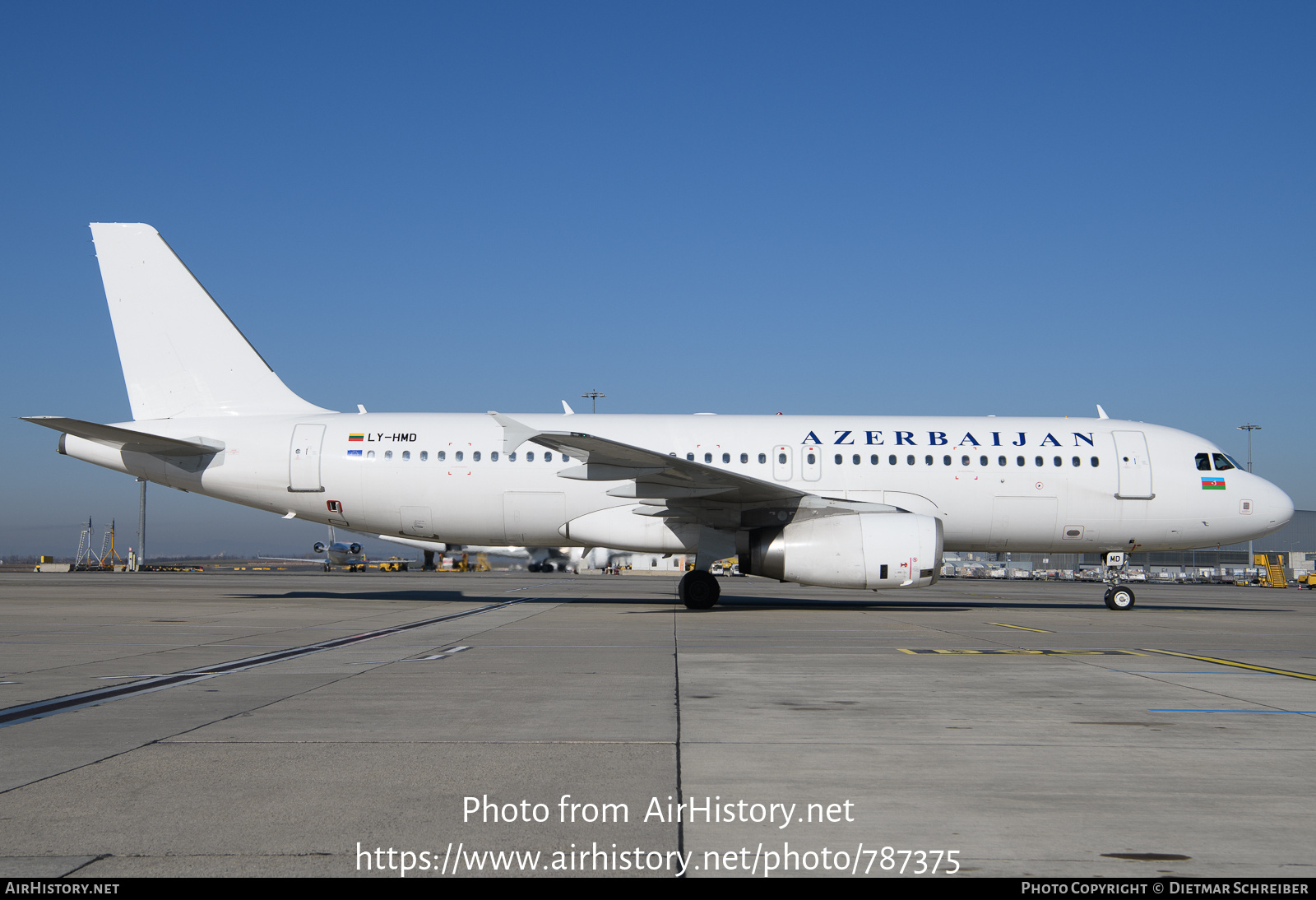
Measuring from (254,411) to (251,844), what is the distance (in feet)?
58.8

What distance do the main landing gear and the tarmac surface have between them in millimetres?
8481

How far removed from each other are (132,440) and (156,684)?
12396 millimetres

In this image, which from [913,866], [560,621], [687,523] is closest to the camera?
[913,866]

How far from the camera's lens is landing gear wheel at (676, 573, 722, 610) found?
17.6 m

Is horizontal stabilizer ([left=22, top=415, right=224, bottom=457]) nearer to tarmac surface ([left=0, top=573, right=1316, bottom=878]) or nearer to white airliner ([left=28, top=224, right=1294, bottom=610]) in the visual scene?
white airliner ([left=28, top=224, right=1294, bottom=610])

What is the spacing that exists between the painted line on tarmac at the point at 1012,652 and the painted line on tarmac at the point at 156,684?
6.86 m

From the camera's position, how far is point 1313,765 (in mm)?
4965

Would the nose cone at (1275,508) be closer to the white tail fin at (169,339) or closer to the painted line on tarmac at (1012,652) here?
the painted line on tarmac at (1012,652)

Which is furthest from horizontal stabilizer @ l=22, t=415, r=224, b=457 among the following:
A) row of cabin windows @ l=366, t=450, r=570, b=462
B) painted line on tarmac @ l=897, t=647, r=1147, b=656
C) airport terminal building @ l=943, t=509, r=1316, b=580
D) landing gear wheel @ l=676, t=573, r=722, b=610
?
airport terminal building @ l=943, t=509, r=1316, b=580

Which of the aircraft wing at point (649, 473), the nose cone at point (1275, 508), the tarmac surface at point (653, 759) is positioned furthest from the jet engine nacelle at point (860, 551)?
the nose cone at point (1275, 508)

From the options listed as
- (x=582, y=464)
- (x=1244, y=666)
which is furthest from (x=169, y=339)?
(x=1244, y=666)

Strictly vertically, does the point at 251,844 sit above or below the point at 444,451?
below

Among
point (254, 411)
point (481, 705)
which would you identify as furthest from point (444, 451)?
point (481, 705)
